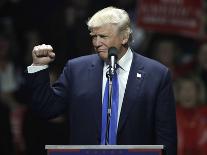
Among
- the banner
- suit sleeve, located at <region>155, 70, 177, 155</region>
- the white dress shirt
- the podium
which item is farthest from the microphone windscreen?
the banner

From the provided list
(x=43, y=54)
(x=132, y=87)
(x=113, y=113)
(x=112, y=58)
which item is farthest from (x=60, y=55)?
(x=112, y=58)

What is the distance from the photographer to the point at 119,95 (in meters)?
5.93

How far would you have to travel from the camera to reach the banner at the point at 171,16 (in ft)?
31.8

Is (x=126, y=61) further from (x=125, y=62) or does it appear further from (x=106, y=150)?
(x=106, y=150)

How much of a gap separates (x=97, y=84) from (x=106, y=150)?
37.4 inches

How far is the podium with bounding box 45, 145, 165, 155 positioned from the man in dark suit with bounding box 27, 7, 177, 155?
732mm

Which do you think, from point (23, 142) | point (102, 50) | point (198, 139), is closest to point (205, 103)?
point (198, 139)

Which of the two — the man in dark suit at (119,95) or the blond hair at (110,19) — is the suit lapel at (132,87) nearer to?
the man in dark suit at (119,95)

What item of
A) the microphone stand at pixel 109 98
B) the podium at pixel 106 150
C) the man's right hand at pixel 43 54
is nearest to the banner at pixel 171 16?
the man's right hand at pixel 43 54

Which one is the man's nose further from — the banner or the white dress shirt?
the banner

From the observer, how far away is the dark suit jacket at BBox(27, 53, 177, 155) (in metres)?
5.89

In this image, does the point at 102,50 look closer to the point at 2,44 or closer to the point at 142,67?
the point at 142,67

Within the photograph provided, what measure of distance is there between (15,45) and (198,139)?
327 cm

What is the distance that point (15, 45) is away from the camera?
1088 centimetres
